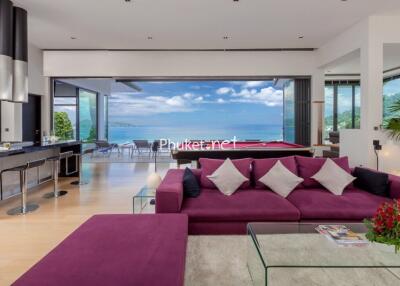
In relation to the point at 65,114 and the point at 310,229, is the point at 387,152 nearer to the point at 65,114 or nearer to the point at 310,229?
the point at 310,229

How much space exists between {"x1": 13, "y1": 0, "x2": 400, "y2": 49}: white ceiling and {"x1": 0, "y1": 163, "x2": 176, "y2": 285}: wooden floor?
11.0 feet

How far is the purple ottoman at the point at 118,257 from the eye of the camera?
1537 millimetres

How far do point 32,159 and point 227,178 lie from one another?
4250mm

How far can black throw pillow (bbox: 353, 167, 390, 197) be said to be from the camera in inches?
131

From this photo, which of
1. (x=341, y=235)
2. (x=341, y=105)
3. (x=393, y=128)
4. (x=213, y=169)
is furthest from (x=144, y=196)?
(x=341, y=105)

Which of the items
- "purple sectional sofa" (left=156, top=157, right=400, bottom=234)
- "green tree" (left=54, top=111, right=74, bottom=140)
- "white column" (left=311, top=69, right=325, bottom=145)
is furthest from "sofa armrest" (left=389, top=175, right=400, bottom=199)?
"green tree" (left=54, top=111, right=74, bottom=140)

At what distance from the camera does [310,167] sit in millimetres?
3773

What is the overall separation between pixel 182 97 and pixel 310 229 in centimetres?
1514

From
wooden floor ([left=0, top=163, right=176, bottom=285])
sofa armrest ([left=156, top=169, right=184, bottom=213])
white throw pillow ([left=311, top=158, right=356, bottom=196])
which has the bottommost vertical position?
wooden floor ([left=0, top=163, right=176, bottom=285])

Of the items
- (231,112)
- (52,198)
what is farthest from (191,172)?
(231,112)

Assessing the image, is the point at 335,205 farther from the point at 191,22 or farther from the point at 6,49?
the point at 6,49

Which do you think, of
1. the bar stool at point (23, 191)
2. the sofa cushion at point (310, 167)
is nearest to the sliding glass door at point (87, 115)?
the bar stool at point (23, 191)

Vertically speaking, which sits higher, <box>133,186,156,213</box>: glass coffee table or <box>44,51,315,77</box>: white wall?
<box>44,51,315,77</box>: white wall

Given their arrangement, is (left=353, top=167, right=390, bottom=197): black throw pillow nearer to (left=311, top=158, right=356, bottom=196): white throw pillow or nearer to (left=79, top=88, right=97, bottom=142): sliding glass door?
(left=311, top=158, right=356, bottom=196): white throw pillow
